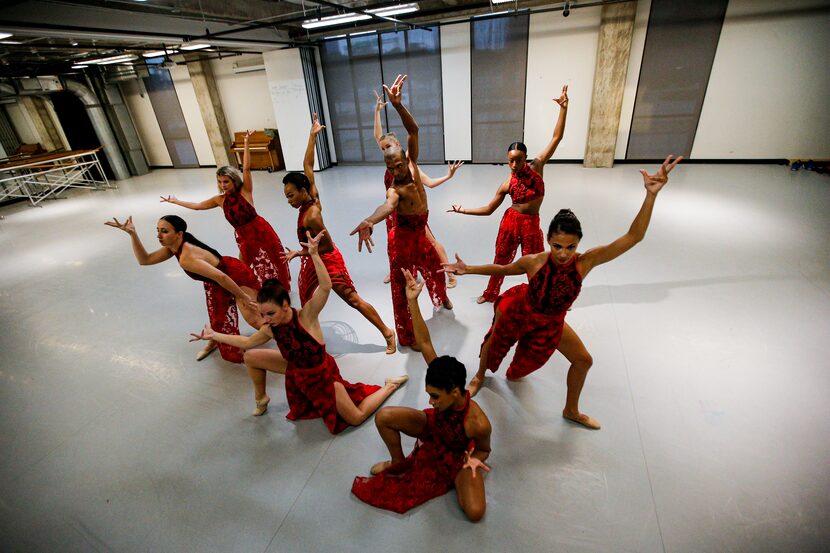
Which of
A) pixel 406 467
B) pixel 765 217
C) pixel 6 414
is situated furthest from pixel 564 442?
pixel 765 217

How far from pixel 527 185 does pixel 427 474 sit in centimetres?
232

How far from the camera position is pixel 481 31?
8.38 meters

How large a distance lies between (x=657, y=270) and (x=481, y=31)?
A: 704cm

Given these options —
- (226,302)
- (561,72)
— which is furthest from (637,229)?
(561,72)

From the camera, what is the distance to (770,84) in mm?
7133

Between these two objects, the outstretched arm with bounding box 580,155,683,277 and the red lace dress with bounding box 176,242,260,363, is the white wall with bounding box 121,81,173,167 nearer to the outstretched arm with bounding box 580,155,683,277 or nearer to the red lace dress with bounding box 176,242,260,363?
the red lace dress with bounding box 176,242,260,363

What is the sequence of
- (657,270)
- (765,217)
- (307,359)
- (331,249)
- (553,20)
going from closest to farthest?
(307,359), (331,249), (657,270), (765,217), (553,20)

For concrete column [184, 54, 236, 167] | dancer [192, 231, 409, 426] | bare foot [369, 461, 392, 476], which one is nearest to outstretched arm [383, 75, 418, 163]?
dancer [192, 231, 409, 426]

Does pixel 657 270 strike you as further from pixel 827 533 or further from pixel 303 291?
pixel 303 291

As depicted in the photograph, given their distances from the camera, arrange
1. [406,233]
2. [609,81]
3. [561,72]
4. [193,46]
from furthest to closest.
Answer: [561,72] < [193,46] < [609,81] < [406,233]

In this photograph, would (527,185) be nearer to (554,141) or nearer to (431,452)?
(554,141)

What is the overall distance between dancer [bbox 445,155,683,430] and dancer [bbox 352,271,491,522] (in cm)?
60

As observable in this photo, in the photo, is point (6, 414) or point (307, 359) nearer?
point (307, 359)

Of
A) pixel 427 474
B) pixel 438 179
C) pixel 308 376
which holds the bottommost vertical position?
pixel 427 474
